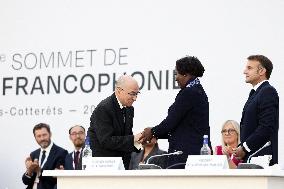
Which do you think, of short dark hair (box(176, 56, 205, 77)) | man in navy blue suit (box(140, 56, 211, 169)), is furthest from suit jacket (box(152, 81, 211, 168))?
short dark hair (box(176, 56, 205, 77))

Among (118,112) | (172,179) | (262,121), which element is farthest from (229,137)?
(172,179)

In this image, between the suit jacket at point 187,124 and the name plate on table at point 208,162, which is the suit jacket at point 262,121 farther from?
the name plate on table at point 208,162

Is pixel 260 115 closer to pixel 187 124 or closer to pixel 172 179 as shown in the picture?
pixel 187 124

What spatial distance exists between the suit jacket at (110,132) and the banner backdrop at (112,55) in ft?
8.20

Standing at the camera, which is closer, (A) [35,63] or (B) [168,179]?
(B) [168,179]

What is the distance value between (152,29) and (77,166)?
1711 mm

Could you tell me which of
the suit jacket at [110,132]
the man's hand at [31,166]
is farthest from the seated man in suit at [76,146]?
the suit jacket at [110,132]

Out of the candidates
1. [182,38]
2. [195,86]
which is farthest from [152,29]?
[195,86]

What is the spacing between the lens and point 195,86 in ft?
21.5

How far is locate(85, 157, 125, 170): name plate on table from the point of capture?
5898 mm

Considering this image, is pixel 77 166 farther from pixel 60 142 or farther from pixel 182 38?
pixel 182 38

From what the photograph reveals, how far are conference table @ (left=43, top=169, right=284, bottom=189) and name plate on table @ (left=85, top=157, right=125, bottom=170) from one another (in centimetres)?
3

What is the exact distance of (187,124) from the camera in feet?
21.3

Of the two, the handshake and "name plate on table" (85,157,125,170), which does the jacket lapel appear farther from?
"name plate on table" (85,157,125,170)
